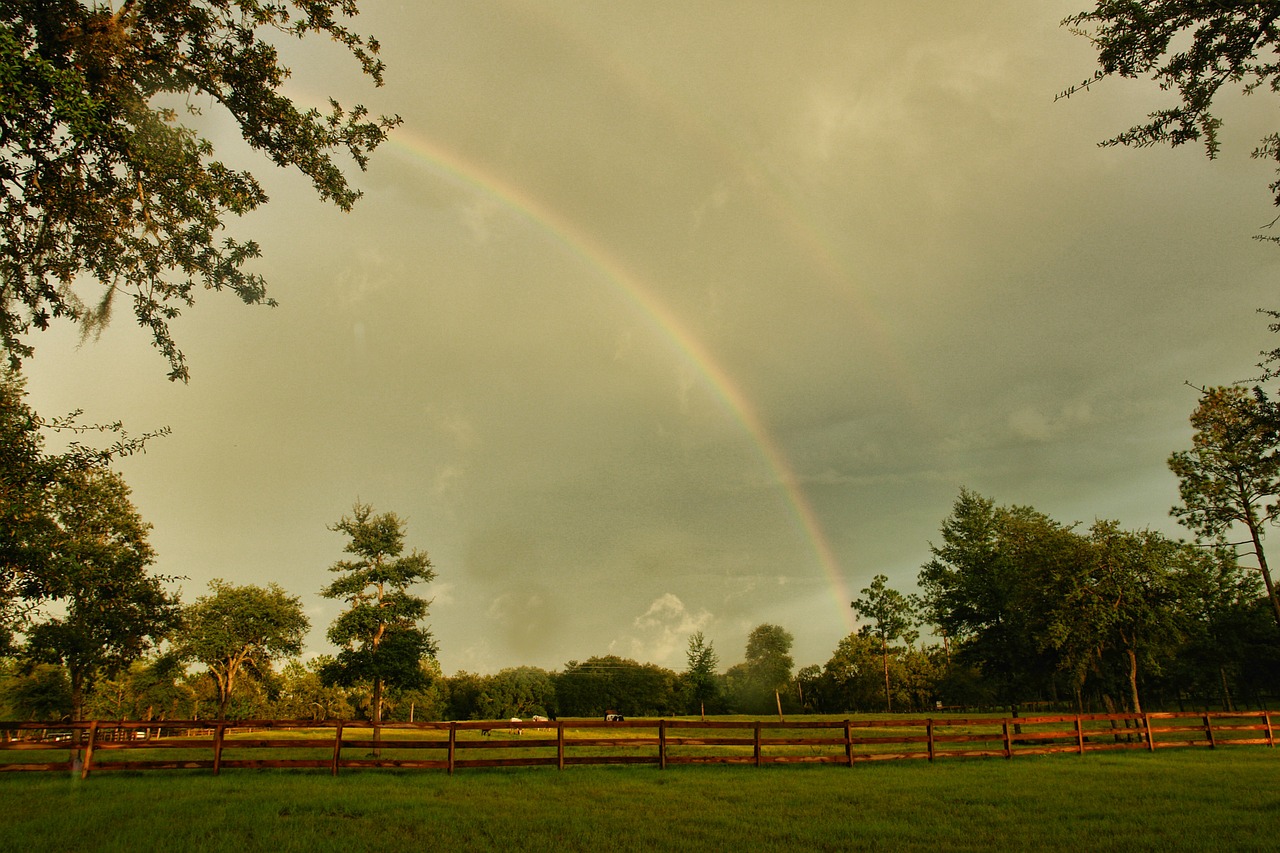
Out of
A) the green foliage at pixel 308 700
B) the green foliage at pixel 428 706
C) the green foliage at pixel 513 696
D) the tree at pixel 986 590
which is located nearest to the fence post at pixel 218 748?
the tree at pixel 986 590

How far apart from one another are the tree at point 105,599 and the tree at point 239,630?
12227mm

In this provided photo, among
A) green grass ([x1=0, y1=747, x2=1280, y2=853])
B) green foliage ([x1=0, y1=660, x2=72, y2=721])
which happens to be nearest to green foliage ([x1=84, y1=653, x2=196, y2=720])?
green foliage ([x1=0, y1=660, x2=72, y2=721])

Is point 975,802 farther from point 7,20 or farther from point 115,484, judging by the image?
point 115,484

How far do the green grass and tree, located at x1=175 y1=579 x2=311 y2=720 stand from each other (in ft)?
117

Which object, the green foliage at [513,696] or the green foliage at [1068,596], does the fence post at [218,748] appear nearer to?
the green foliage at [1068,596]

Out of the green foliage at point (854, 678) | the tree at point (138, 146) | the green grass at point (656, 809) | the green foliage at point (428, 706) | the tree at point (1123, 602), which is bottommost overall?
the green foliage at point (428, 706)

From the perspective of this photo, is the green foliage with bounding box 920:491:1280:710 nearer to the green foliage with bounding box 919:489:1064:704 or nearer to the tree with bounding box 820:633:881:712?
the green foliage with bounding box 919:489:1064:704

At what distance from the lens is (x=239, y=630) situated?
49.1 metres

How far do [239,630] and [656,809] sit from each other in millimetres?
49027

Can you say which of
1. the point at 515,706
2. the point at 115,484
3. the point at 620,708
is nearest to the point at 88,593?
the point at 115,484

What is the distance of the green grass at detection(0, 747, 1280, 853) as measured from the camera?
9.02 meters

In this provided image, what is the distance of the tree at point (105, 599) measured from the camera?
31.2 meters

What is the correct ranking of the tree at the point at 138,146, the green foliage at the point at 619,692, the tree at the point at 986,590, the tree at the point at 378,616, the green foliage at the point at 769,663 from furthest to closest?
1. the green foliage at the point at 619,692
2. the green foliage at the point at 769,663
3. the tree at the point at 986,590
4. the tree at the point at 378,616
5. the tree at the point at 138,146

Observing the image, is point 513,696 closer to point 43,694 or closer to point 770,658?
point 770,658
